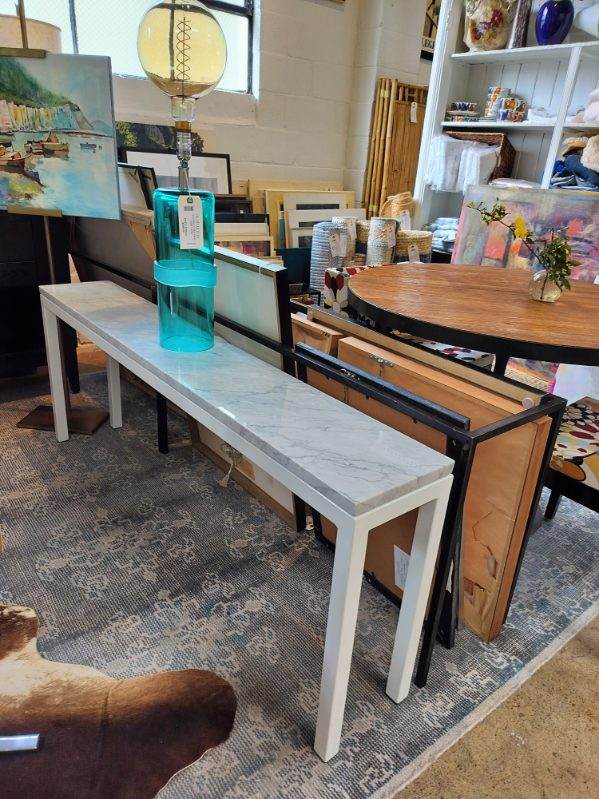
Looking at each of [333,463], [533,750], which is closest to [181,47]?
[333,463]

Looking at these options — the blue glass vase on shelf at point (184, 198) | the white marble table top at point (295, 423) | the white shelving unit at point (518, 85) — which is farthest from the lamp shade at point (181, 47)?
the white shelving unit at point (518, 85)

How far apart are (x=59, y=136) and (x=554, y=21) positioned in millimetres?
2383

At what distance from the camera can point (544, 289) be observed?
1755mm

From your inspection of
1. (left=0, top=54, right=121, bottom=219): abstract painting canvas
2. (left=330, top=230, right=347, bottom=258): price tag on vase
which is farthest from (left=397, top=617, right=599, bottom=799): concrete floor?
(left=330, top=230, right=347, bottom=258): price tag on vase

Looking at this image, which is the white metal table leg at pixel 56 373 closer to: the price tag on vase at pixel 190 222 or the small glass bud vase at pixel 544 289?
the price tag on vase at pixel 190 222

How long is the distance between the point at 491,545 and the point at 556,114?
99.5 inches

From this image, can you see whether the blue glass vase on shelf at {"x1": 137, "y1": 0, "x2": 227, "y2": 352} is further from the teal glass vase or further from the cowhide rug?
the cowhide rug

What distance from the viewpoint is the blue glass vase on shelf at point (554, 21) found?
2674mm

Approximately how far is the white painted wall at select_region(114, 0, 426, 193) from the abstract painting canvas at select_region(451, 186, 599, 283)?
4.89ft

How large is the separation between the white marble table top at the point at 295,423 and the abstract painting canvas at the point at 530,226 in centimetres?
156

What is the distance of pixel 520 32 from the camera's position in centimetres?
292

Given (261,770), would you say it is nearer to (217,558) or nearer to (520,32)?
(217,558)

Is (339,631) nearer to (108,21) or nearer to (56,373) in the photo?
(56,373)

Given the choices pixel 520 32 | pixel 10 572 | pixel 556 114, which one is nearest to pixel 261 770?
pixel 10 572
